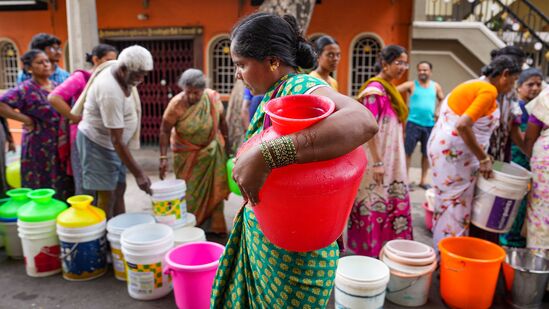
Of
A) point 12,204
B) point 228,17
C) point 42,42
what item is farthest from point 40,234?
point 228,17

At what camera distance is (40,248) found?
10.4 feet

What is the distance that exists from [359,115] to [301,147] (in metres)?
0.19

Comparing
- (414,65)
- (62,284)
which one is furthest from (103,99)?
(414,65)

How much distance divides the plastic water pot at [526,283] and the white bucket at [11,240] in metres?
3.84

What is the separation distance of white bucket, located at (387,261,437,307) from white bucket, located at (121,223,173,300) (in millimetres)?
1573

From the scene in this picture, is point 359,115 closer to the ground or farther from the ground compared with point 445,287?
farther from the ground

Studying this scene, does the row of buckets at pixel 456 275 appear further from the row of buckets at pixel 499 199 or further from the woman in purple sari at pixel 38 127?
the woman in purple sari at pixel 38 127

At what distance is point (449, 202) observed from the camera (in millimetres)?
3273

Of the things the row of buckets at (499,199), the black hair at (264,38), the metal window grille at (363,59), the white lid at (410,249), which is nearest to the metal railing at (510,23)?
the metal window grille at (363,59)

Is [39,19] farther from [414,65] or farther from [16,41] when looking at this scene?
[414,65]

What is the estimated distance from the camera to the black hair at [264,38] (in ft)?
4.28

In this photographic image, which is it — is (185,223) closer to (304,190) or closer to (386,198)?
(386,198)

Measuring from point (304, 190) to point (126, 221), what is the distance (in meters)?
2.53

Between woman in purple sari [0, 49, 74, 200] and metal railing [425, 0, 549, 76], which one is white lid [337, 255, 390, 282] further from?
metal railing [425, 0, 549, 76]
